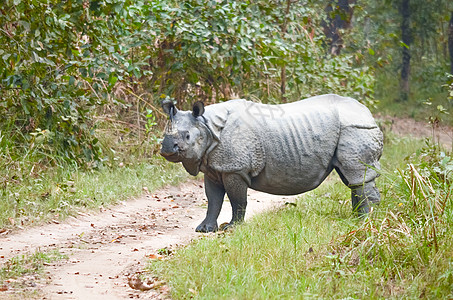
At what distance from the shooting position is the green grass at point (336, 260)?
4.88m

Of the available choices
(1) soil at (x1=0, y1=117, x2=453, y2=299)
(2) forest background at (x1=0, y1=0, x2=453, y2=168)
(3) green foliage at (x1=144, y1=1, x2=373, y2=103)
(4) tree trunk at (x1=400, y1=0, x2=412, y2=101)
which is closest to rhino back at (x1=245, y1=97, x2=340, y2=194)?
(1) soil at (x1=0, y1=117, x2=453, y2=299)

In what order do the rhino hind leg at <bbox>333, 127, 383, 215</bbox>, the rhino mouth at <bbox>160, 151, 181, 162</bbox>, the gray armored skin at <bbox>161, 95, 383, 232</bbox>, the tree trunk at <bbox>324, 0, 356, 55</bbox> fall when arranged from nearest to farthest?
the rhino mouth at <bbox>160, 151, 181, 162</bbox>
the gray armored skin at <bbox>161, 95, 383, 232</bbox>
the rhino hind leg at <bbox>333, 127, 383, 215</bbox>
the tree trunk at <bbox>324, 0, 356, 55</bbox>

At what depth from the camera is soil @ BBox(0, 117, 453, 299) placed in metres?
5.48

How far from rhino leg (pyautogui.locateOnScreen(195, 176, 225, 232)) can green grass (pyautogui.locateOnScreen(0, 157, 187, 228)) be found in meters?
1.92

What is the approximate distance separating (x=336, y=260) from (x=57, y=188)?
488 centimetres

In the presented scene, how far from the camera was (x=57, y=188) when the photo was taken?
9133mm

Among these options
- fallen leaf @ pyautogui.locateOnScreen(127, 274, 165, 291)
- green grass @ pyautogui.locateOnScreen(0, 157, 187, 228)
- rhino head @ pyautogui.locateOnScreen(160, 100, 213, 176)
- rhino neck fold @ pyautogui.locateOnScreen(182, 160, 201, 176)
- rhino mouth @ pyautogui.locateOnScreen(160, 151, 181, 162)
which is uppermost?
rhino head @ pyautogui.locateOnScreen(160, 100, 213, 176)

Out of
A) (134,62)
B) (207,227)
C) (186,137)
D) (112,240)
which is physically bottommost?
(112,240)

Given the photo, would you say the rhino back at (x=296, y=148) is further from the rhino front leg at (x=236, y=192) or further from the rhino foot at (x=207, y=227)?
the rhino foot at (x=207, y=227)

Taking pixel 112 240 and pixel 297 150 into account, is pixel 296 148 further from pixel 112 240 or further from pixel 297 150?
pixel 112 240

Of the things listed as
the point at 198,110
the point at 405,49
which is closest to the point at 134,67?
the point at 198,110

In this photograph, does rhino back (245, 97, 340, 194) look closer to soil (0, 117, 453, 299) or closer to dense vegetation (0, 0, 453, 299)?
dense vegetation (0, 0, 453, 299)

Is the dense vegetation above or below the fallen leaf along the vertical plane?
above

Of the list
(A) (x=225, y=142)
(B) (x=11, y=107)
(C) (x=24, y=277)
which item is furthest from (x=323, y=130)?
(B) (x=11, y=107)
